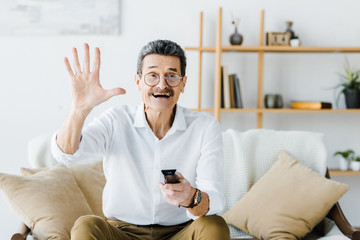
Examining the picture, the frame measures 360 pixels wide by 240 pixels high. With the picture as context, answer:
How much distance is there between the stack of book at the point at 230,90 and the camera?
311 cm

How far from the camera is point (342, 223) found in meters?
2.12

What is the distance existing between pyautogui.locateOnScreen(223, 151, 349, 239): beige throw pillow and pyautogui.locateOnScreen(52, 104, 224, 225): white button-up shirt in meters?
0.56

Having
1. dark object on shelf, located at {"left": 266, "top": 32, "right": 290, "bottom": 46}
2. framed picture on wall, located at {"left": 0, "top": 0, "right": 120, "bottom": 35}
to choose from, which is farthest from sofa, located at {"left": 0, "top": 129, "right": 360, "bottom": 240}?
framed picture on wall, located at {"left": 0, "top": 0, "right": 120, "bottom": 35}

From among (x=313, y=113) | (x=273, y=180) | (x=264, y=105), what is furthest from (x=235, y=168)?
(x=313, y=113)

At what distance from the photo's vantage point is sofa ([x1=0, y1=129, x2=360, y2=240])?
6.50ft

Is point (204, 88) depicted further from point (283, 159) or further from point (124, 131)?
point (124, 131)

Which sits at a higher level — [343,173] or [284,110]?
[284,110]

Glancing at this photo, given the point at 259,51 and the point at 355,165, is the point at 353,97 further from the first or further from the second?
the point at 259,51

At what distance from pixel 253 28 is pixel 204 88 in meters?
0.59

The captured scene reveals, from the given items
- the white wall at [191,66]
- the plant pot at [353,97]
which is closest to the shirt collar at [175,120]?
the white wall at [191,66]

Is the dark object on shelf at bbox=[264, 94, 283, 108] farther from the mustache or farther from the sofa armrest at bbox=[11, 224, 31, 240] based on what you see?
the sofa armrest at bbox=[11, 224, 31, 240]

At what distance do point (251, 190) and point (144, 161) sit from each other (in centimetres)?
79

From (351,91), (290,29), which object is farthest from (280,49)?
(351,91)

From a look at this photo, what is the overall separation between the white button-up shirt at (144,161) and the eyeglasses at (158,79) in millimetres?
131
